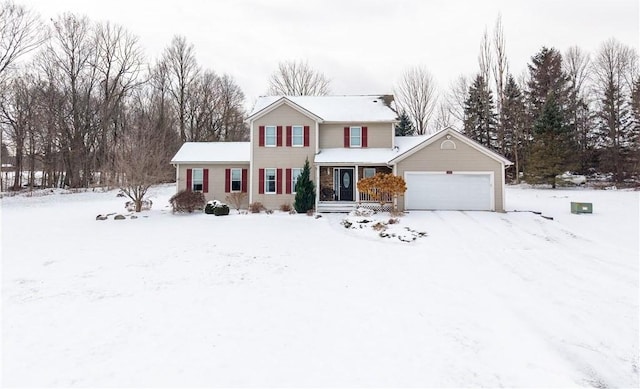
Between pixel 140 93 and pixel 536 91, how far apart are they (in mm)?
44313

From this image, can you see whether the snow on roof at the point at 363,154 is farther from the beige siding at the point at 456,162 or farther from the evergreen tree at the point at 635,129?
the evergreen tree at the point at 635,129

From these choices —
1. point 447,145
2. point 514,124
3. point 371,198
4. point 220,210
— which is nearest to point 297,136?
point 371,198

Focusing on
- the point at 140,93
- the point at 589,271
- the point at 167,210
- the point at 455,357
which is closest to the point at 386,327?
the point at 455,357

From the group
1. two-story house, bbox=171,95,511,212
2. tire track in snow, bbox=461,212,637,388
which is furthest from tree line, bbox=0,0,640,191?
tire track in snow, bbox=461,212,637,388

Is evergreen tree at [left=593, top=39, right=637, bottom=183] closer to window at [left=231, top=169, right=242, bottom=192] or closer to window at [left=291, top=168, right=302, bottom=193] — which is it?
window at [left=291, top=168, right=302, bottom=193]

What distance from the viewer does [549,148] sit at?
25.0 meters

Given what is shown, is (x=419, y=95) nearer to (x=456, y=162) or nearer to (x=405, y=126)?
(x=405, y=126)

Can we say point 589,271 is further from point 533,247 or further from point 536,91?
point 536,91

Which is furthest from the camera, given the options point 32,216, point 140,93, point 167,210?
point 140,93

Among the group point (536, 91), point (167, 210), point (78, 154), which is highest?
point (536, 91)

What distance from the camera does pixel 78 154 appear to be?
1224 inches

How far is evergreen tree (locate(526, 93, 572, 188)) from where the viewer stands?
82.2 feet

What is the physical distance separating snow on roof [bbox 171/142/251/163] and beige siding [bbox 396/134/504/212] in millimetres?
10127

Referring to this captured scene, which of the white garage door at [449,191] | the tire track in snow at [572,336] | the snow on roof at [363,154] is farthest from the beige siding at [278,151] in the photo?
the tire track in snow at [572,336]
